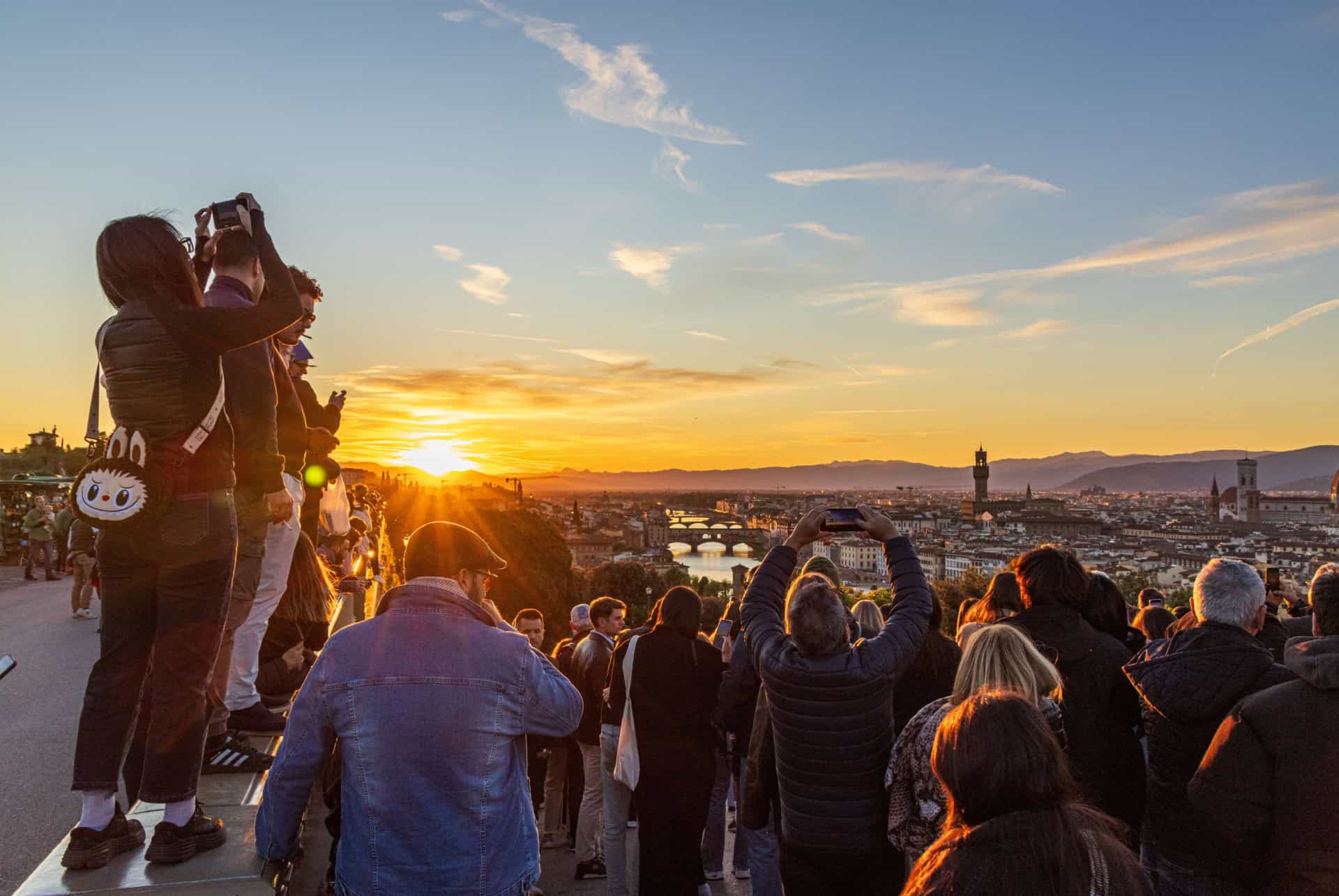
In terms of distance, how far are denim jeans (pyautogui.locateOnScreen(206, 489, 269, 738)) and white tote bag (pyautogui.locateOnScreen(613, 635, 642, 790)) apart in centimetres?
179

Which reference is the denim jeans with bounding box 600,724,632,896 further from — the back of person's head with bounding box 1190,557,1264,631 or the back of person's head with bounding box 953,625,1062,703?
the back of person's head with bounding box 1190,557,1264,631

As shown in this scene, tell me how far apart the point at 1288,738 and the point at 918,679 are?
136 cm

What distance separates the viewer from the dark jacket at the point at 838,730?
3.25 metres

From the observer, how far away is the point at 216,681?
3.55m

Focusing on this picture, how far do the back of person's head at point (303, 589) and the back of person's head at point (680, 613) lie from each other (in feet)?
6.41

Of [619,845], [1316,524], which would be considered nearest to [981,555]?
[1316,524]

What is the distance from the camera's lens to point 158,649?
2803 millimetres

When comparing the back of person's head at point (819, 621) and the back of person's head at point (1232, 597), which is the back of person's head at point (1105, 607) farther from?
the back of person's head at point (819, 621)

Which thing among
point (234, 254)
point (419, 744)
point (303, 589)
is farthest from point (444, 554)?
point (303, 589)

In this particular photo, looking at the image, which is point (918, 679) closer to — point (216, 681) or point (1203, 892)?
point (1203, 892)

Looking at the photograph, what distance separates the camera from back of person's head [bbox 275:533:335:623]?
4.89 meters

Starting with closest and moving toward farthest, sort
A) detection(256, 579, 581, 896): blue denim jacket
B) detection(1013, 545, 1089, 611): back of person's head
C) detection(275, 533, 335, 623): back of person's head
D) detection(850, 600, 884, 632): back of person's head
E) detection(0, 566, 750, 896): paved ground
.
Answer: detection(256, 579, 581, 896): blue denim jacket < detection(1013, 545, 1089, 611): back of person's head < detection(0, 566, 750, 896): paved ground < detection(850, 600, 884, 632): back of person's head < detection(275, 533, 335, 623): back of person's head

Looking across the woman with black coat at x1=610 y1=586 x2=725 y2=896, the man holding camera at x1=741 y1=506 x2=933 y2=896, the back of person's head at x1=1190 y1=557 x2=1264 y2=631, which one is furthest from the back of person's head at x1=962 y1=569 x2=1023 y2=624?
the woman with black coat at x1=610 y1=586 x2=725 y2=896

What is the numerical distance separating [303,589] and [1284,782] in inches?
177
